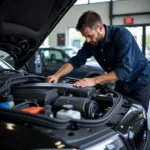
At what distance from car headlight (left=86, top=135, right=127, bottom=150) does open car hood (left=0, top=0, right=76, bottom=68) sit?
4.21 ft

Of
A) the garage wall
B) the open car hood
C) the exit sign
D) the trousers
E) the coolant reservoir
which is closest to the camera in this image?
the coolant reservoir

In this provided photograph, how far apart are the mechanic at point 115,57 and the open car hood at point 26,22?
380mm

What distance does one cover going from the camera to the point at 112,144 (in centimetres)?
162

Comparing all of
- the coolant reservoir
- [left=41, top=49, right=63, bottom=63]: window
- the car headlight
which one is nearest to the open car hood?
the coolant reservoir

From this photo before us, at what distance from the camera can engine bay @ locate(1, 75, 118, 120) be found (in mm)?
1840

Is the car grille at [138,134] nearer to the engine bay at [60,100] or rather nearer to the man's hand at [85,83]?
the engine bay at [60,100]

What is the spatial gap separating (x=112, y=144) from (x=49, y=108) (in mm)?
497

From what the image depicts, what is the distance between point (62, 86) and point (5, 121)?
681mm

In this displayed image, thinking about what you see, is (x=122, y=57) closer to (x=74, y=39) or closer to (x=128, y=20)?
(x=128, y=20)

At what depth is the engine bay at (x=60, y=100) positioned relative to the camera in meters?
1.84

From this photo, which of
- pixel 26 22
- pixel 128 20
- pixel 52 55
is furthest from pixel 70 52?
pixel 26 22

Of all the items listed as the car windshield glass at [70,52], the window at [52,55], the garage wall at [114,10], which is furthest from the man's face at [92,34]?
the garage wall at [114,10]

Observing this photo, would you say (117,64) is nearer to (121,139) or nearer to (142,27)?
(121,139)

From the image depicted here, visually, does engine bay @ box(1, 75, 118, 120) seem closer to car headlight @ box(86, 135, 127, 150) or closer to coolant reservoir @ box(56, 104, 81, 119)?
coolant reservoir @ box(56, 104, 81, 119)
